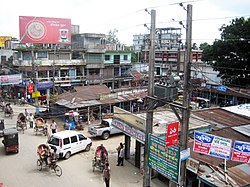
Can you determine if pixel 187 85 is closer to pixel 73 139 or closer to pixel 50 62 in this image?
pixel 73 139

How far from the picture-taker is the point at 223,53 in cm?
3056

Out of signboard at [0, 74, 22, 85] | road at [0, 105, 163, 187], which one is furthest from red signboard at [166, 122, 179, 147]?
signboard at [0, 74, 22, 85]

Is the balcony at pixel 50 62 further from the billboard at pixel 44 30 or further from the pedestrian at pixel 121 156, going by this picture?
the pedestrian at pixel 121 156

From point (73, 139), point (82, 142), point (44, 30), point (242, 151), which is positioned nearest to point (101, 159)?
point (73, 139)

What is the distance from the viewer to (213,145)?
9.30m

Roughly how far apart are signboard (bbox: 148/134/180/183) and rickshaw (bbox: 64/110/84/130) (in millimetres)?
12951

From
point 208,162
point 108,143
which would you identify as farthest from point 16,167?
point 208,162

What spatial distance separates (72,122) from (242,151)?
1741 centimetres

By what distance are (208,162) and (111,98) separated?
57.2 feet

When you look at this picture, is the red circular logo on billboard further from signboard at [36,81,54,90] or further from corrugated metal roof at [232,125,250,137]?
corrugated metal roof at [232,125,250,137]

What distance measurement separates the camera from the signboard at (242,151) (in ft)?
28.4

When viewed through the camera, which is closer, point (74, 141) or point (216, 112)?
point (74, 141)

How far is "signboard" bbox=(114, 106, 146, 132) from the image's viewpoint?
1411 centimetres

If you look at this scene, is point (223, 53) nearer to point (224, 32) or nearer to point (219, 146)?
point (224, 32)
